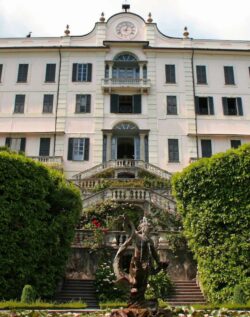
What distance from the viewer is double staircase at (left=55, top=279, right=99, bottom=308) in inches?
619

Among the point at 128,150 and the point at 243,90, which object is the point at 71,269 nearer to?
the point at 128,150

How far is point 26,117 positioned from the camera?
110 ft

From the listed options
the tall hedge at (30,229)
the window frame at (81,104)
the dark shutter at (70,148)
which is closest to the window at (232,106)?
the window frame at (81,104)

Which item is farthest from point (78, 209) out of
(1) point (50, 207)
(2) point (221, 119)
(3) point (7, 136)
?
(2) point (221, 119)

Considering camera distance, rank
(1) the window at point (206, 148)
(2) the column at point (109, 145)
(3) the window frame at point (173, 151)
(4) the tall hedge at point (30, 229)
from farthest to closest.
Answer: (1) the window at point (206, 148) < (2) the column at point (109, 145) < (3) the window frame at point (173, 151) < (4) the tall hedge at point (30, 229)

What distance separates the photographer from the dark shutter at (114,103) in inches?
1341

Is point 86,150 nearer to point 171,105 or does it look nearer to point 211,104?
point 171,105

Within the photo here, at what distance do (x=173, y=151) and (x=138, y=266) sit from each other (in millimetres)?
24055

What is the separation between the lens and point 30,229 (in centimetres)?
1550

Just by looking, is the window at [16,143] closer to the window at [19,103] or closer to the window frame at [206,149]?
the window at [19,103]

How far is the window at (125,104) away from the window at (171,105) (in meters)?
2.54

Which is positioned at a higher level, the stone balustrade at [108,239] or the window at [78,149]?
the window at [78,149]

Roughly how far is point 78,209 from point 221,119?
64.1ft

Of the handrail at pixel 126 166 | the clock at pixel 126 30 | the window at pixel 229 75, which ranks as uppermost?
the clock at pixel 126 30
